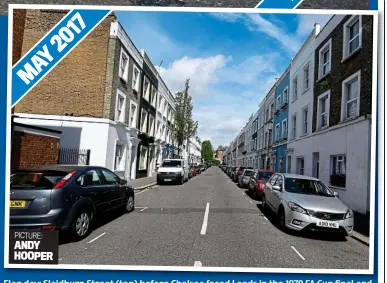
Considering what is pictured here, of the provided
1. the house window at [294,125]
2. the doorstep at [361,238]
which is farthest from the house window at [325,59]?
the doorstep at [361,238]

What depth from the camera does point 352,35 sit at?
22.0 feet

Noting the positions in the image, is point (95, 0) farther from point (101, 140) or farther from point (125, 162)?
point (125, 162)

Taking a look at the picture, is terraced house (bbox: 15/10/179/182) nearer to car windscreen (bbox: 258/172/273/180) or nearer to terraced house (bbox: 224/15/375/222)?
terraced house (bbox: 224/15/375/222)

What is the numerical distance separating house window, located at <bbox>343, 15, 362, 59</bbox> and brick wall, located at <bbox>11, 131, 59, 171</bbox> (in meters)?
6.70

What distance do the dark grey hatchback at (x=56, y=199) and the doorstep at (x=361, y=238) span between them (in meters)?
5.01

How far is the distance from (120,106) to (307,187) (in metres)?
9.11

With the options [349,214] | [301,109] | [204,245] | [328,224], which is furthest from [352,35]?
[204,245]

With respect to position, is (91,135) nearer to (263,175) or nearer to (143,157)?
(263,175)

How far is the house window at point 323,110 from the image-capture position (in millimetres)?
8688

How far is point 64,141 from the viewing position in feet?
24.7

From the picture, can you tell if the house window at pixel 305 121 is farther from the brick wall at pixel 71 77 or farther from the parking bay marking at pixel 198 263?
the brick wall at pixel 71 77

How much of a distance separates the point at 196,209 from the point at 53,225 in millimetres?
4124

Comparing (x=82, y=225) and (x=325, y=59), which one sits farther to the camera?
(x=325, y=59)

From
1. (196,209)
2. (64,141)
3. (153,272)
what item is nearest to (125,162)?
(64,141)
